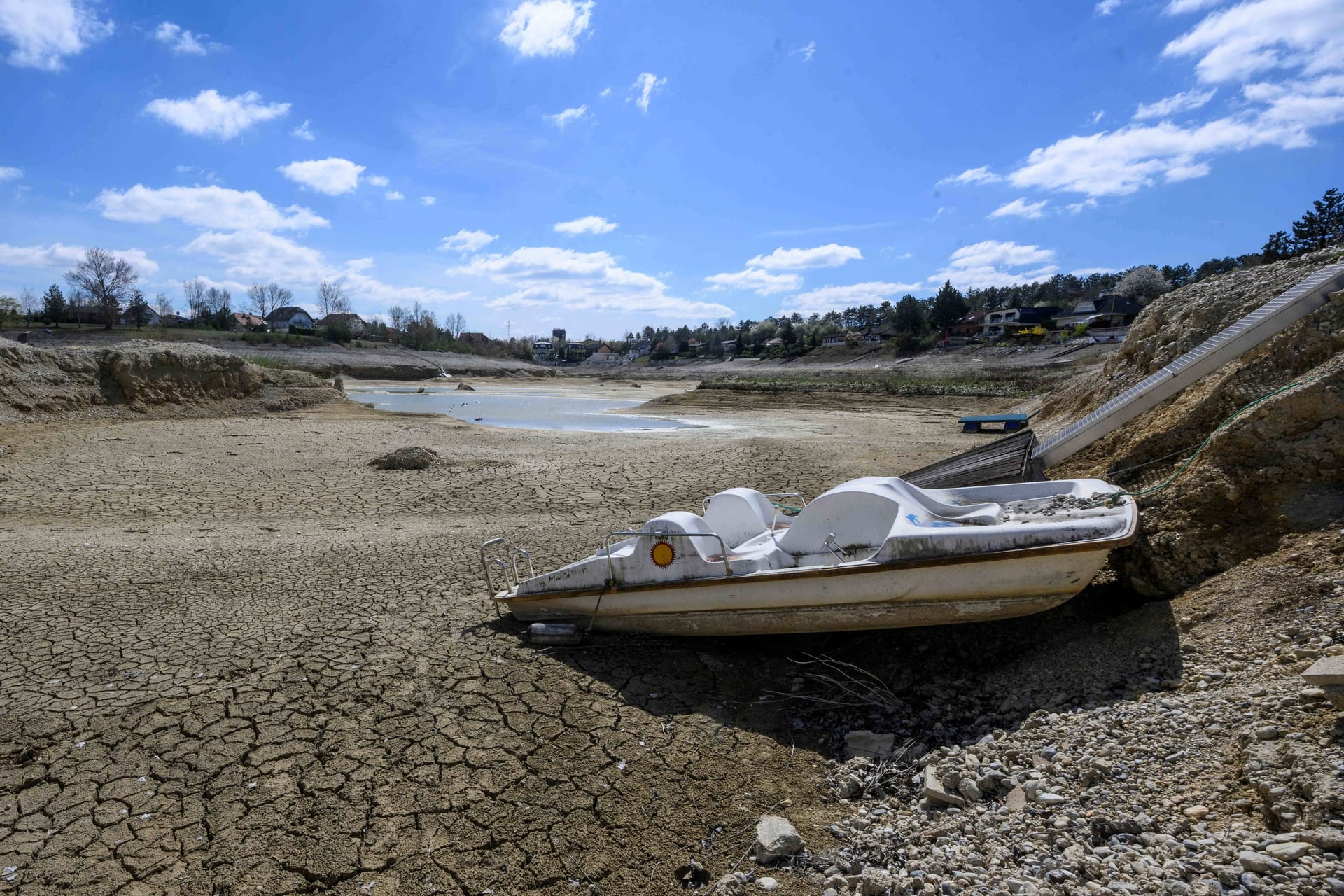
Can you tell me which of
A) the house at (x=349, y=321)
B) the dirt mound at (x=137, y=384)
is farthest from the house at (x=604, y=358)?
the dirt mound at (x=137, y=384)

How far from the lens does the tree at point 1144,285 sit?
61.0 m

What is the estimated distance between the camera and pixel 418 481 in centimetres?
1195

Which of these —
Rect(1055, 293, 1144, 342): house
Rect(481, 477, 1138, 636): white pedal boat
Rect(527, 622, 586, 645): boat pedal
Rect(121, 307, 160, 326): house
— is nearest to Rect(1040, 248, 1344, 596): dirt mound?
Rect(481, 477, 1138, 636): white pedal boat

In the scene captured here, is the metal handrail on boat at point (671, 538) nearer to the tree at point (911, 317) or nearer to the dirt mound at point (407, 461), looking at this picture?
the dirt mound at point (407, 461)

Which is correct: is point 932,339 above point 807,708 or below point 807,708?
above

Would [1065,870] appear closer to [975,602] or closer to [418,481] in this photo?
[975,602]

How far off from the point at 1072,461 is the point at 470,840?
22.0 ft

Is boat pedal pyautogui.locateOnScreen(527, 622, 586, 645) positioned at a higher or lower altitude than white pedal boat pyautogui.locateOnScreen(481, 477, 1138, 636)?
lower

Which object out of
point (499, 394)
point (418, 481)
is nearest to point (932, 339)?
point (499, 394)

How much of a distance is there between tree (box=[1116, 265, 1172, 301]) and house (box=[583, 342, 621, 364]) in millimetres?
64205

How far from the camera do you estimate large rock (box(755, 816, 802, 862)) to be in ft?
10.8

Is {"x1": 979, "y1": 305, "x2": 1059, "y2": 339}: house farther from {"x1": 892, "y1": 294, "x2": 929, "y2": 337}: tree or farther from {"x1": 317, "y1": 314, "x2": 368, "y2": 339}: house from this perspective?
{"x1": 317, "y1": 314, "x2": 368, "y2": 339}: house

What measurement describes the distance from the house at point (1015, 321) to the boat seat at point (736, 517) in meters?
53.0

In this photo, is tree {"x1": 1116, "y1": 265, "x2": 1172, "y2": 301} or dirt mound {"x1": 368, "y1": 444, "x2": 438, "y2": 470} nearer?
dirt mound {"x1": 368, "y1": 444, "x2": 438, "y2": 470}
